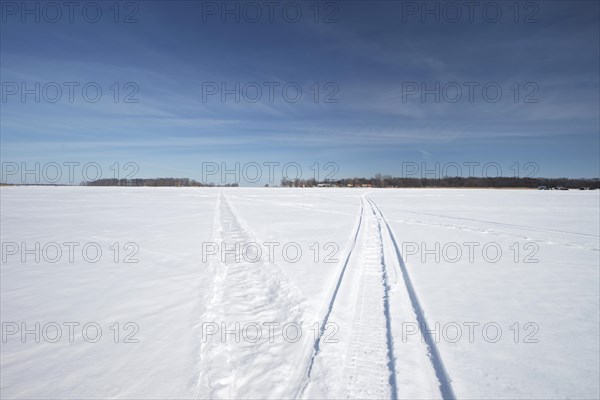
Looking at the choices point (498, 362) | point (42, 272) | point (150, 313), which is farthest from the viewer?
point (42, 272)

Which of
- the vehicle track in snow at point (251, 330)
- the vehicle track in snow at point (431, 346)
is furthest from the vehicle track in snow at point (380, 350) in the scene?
the vehicle track in snow at point (251, 330)

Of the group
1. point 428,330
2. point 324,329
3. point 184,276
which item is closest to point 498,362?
point 428,330

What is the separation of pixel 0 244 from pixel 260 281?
24.9 ft

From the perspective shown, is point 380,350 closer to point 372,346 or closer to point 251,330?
point 372,346

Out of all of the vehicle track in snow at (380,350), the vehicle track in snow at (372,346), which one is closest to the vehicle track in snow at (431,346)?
the vehicle track in snow at (380,350)

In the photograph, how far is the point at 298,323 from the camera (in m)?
3.60

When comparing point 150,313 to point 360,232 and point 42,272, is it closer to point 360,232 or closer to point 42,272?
point 42,272

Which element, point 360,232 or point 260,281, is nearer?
point 260,281

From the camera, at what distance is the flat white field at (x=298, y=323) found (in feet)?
8.40

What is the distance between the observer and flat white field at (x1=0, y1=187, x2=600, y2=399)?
2561 mm

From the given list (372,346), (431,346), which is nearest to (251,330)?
(372,346)

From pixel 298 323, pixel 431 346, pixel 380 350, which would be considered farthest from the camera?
pixel 298 323

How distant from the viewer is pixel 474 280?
5277 millimetres

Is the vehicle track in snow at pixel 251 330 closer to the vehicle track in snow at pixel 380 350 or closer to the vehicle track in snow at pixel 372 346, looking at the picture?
the vehicle track in snow at pixel 380 350
